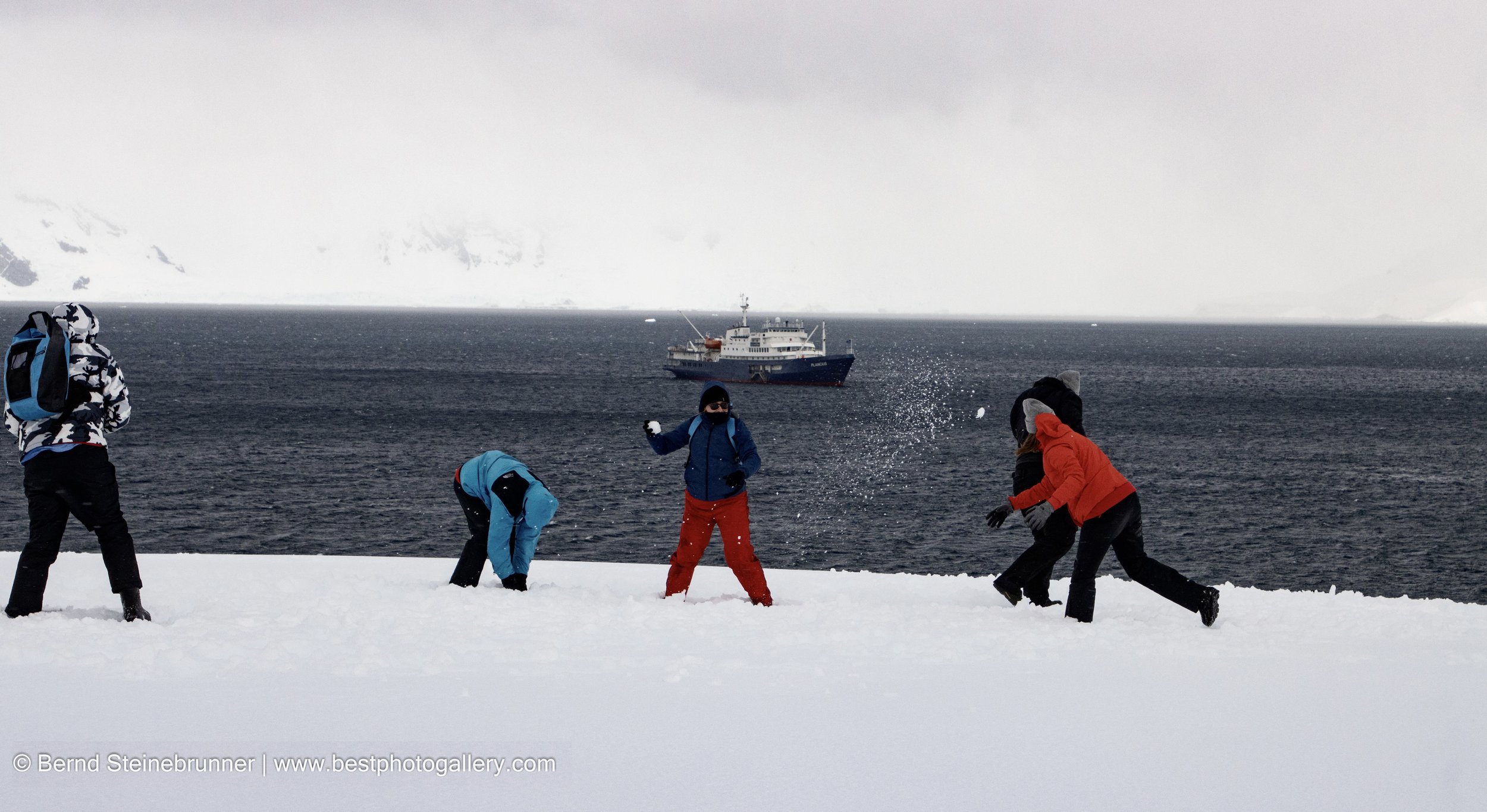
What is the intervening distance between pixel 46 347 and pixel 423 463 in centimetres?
3654

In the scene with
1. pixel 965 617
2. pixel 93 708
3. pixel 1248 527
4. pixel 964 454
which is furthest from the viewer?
pixel 964 454

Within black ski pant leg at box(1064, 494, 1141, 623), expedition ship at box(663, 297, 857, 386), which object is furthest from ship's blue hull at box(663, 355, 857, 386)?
black ski pant leg at box(1064, 494, 1141, 623)

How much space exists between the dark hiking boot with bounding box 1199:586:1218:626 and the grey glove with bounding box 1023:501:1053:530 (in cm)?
105

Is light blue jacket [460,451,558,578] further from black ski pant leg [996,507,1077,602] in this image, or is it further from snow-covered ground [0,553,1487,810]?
black ski pant leg [996,507,1077,602]

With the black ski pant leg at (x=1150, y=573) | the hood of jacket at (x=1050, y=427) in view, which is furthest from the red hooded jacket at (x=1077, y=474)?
the black ski pant leg at (x=1150, y=573)

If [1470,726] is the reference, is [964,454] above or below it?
below

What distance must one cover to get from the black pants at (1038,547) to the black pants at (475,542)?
340 cm

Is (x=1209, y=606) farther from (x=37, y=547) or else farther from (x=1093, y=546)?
(x=37, y=547)

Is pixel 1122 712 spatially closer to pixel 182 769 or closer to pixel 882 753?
pixel 882 753

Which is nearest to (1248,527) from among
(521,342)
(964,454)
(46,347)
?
(964,454)

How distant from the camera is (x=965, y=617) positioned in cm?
746

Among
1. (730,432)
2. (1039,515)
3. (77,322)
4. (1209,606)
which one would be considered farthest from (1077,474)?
(77,322)

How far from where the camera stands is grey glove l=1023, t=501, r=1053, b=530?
7.14 meters

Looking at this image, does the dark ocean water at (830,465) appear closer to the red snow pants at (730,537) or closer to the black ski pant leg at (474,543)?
the red snow pants at (730,537)
